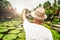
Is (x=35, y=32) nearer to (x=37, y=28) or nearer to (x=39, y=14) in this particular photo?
(x=37, y=28)

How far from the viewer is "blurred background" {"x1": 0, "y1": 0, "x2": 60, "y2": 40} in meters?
1.59

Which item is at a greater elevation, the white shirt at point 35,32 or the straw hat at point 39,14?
the straw hat at point 39,14

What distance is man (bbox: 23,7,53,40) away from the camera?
1.59 meters

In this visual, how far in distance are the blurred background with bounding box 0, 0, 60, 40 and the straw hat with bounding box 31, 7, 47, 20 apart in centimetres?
3

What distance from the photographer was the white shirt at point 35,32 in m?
1.59

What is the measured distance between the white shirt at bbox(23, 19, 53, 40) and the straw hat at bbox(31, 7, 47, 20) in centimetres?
9

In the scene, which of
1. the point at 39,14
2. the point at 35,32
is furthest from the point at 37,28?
the point at 39,14

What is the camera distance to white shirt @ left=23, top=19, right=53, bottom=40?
1591mm

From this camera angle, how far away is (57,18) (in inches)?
66.2

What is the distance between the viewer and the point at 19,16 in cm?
163

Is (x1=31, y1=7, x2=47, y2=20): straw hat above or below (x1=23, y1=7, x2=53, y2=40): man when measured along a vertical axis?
above

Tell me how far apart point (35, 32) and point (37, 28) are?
2.0 inches

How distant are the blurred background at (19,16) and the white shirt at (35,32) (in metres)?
0.04

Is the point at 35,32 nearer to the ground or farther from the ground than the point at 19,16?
nearer to the ground
